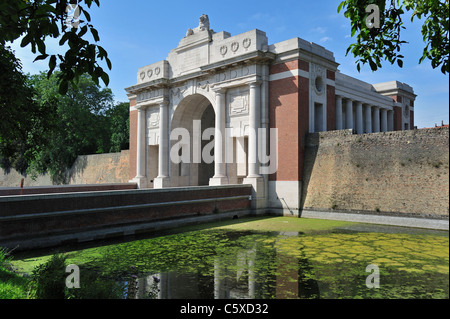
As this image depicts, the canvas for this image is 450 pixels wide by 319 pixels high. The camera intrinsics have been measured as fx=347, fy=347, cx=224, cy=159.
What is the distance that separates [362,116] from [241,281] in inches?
939

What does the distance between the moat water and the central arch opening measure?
12.1 metres

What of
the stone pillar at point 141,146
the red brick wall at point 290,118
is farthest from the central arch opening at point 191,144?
the red brick wall at point 290,118

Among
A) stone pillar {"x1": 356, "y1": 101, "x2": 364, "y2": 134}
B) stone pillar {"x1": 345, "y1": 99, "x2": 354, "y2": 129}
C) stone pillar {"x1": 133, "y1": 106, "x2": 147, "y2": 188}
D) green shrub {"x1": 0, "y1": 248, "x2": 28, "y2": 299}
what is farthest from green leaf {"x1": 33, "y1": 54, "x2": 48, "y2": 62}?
stone pillar {"x1": 356, "y1": 101, "x2": 364, "y2": 134}

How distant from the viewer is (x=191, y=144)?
2495 centimetres

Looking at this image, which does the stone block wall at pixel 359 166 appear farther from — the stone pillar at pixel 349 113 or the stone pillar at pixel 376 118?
the stone pillar at pixel 376 118

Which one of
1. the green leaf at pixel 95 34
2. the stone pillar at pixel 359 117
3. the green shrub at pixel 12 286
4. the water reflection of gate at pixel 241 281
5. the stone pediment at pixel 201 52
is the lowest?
the water reflection of gate at pixel 241 281

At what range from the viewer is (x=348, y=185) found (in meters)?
15.5

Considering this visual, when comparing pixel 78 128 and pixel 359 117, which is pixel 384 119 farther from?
pixel 78 128

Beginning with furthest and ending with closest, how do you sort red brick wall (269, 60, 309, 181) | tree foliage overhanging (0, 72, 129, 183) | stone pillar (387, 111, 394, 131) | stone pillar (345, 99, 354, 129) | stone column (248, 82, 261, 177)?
1. tree foliage overhanging (0, 72, 129, 183)
2. stone pillar (387, 111, 394, 131)
3. stone pillar (345, 99, 354, 129)
4. stone column (248, 82, 261, 177)
5. red brick wall (269, 60, 309, 181)

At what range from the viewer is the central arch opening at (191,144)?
931 inches

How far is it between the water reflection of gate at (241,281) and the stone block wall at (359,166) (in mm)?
5874

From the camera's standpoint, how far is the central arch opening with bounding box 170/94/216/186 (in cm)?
2366

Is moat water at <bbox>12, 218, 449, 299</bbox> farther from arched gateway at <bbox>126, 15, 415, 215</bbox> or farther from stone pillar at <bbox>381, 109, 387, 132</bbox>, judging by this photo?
stone pillar at <bbox>381, 109, 387, 132</bbox>
